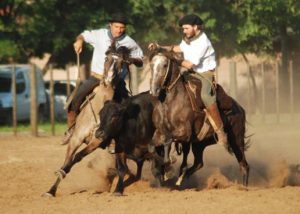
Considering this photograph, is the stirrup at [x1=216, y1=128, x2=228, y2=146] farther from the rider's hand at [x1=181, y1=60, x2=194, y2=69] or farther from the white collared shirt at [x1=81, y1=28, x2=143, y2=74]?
the white collared shirt at [x1=81, y1=28, x2=143, y2=74]

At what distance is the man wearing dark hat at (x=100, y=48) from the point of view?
14258 millimetres

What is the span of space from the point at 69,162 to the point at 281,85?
16175 millimetres

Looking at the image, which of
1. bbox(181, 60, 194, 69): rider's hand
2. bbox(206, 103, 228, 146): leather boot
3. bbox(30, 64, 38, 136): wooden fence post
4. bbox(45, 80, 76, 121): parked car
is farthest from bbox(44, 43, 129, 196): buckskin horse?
bbox(45, 80, 76, 121): parked car

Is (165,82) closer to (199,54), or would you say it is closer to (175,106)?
(175,106)

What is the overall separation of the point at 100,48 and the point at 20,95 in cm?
1631

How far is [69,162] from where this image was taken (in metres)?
13.8

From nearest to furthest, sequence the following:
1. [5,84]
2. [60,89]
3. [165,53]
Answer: [165,53] → [5,84] → [60,89]

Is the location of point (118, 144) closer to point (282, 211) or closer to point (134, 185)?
point (134, 185)

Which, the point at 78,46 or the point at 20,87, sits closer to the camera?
the point at 78,46

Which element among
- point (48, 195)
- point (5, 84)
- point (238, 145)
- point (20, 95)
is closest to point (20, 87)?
point (20, 95)

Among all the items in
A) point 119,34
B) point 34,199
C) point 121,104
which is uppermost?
point 119,34

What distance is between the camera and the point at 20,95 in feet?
99.5

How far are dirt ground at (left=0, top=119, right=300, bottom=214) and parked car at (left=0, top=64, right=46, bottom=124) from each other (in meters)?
6.25

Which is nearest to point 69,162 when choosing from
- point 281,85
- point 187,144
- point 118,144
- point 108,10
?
point 118,144
